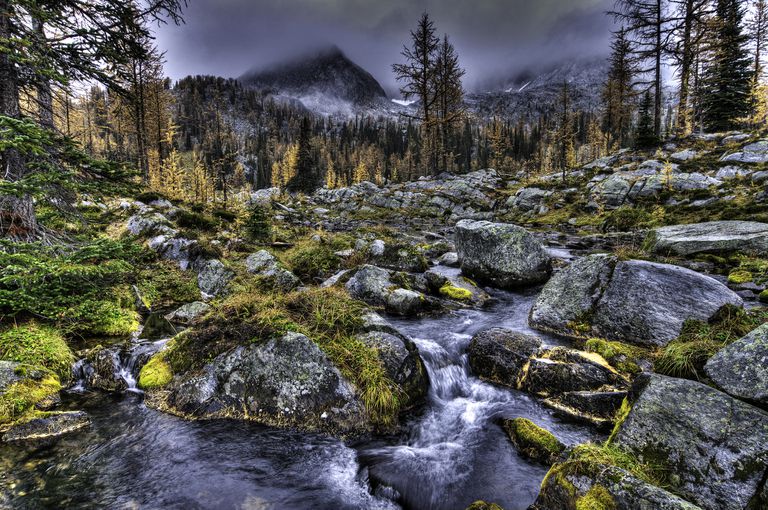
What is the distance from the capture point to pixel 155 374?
660cm

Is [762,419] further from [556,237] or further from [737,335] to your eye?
[556,237]

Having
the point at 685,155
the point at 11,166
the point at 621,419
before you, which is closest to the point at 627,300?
the point at 621,419

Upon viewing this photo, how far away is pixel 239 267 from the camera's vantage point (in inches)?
510

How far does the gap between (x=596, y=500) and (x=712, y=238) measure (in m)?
13.6

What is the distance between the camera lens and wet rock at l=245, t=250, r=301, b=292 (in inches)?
457

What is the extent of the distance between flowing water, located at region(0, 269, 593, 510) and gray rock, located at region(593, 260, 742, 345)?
9.95ft

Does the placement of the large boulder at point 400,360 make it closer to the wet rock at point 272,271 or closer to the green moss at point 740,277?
the wet rock at point 272,271

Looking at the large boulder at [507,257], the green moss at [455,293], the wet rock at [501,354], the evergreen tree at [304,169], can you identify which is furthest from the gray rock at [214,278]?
the evergreen tree at [304,169]

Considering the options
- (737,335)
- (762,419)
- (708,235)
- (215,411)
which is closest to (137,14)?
(215,411)

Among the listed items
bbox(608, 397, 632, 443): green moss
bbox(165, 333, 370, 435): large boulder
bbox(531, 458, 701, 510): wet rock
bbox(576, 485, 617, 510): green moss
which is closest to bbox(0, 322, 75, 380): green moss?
bbox(165, 333, 370, 435): large boulder

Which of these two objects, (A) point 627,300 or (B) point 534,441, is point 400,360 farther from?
(A) point 627,300

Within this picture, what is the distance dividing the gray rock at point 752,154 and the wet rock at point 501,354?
2627 cm

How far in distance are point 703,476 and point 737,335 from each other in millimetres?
3516

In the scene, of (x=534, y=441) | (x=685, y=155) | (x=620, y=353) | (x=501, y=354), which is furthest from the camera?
(x=685, y=155)
